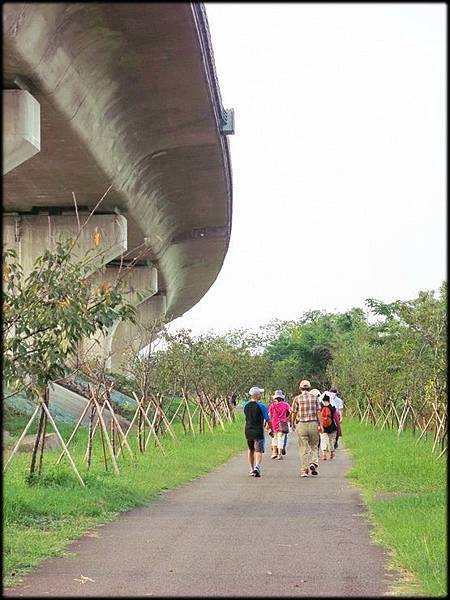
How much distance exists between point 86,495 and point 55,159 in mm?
8035

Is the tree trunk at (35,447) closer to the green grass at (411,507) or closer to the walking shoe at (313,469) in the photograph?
the green grass at (411,507)

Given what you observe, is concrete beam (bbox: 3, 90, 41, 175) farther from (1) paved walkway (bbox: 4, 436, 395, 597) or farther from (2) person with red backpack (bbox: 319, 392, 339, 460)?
(2) person with red backpack (bbox: 319, 392, 339, 460)

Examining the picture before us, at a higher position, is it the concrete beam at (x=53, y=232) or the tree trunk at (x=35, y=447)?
the concrete beam at (x=53, y=232)

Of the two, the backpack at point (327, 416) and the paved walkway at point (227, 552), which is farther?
the backpack at point (327, 416)

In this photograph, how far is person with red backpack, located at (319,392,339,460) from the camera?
19.4 meters

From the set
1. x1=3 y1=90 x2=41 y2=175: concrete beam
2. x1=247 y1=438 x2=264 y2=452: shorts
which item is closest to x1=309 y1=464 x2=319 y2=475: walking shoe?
x1=247 y1=438 x2=264 y2=452: shorts

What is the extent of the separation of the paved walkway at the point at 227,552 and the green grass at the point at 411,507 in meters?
0.20

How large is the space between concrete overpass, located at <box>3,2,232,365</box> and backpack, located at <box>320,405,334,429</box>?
444 centimetres

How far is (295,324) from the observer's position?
7662 cm

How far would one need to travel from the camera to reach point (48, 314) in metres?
7.46

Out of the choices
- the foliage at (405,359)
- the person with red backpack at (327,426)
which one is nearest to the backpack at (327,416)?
the person with red backpack at (327,426)

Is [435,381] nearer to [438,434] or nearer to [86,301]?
[438,434]

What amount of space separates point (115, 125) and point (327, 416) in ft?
23.8

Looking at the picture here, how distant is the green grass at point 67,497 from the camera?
27.1 feet
